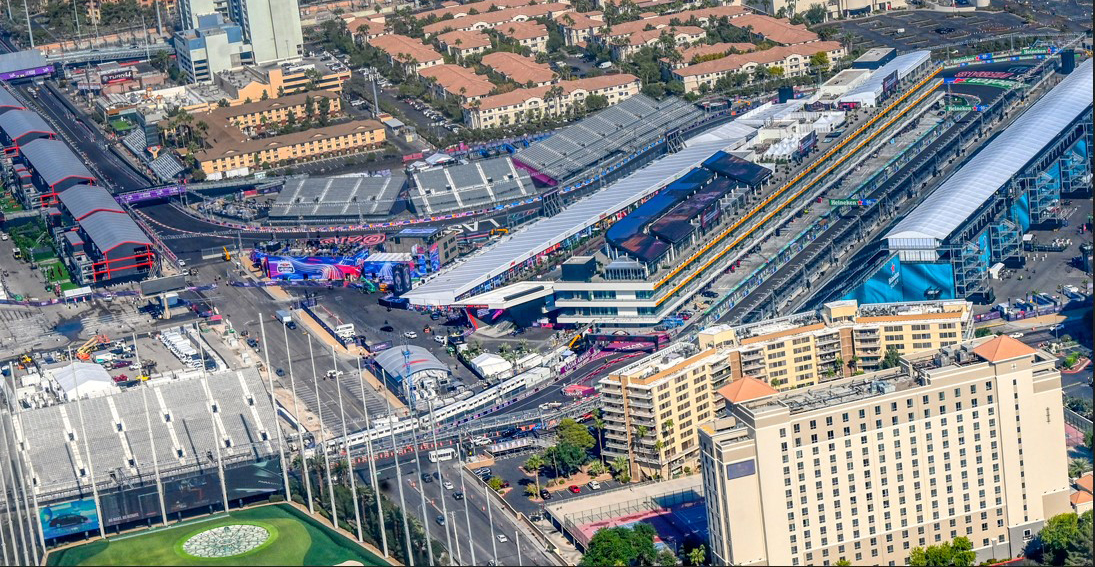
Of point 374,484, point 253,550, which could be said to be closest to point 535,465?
point 374,484

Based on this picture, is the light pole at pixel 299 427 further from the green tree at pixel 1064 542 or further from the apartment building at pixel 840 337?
the green tree at pixel 1064 542

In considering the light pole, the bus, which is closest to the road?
the bus

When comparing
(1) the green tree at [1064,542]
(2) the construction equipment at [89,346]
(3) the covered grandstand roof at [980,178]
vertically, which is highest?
(3) the covered grandstand roof at [980,178]

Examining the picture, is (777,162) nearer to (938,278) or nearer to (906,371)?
(938,278)

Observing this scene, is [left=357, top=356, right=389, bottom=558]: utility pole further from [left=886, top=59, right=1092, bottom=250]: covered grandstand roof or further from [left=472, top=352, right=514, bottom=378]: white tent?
[left=886, top=59, right=1092, bottom=250]: covered grandstand roof

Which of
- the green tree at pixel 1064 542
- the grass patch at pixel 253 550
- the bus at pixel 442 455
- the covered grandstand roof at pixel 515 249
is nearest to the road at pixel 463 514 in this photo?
the bus at pixel 442 455

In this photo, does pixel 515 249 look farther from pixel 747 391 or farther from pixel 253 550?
pixel 747 391

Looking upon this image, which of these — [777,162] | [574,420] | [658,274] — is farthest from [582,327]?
[777,162]
